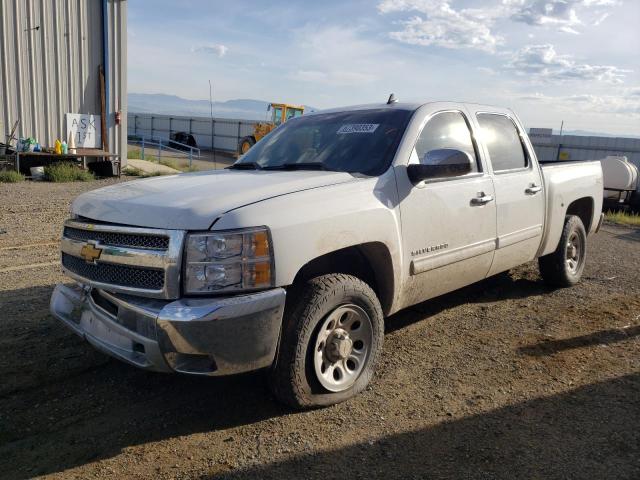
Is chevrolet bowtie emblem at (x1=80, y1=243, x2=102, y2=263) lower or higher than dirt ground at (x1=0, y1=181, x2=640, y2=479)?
higher

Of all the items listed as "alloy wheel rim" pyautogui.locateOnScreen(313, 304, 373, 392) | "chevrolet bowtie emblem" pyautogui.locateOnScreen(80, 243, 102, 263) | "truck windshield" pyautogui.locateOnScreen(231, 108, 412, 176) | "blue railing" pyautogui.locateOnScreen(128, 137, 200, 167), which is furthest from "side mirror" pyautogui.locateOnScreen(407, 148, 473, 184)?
"blue railing" pyautogui.locateOnScreen(128, 137, 200, 167)

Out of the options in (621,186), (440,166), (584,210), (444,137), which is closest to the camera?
(440,166)

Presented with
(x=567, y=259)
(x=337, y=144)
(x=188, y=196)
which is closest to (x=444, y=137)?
(x=337, y=144)

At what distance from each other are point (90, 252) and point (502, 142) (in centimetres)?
359

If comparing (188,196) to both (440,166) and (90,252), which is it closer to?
(90,252)

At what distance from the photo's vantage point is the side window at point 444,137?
4010mm

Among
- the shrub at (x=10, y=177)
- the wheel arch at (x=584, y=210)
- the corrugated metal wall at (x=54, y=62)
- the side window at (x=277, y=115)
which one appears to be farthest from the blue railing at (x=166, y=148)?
the wheel arch at (x=584, y=210)

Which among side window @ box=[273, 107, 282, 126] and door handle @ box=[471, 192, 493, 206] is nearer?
door handle @ box=[471, 192, 493, 206]

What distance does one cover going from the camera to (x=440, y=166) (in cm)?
372

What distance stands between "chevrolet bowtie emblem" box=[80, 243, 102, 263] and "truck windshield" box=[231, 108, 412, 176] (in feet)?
4.90

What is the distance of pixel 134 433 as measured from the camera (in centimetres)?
310

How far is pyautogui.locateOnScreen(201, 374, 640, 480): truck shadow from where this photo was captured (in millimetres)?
2793

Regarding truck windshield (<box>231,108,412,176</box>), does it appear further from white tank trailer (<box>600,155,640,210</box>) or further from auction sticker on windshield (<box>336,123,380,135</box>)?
white tank trailer (<box>600,155,640,210</box>)

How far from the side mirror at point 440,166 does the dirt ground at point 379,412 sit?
54.7 inches
